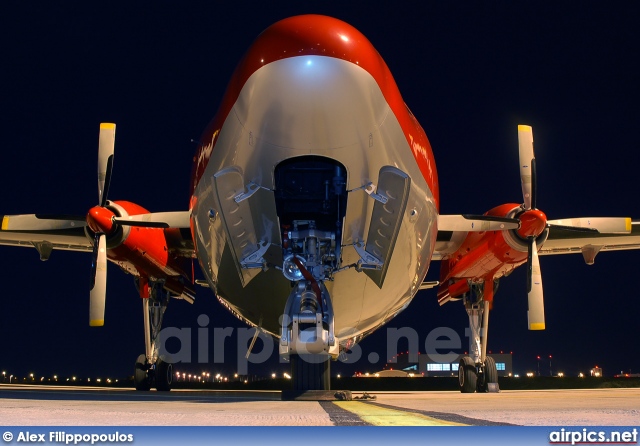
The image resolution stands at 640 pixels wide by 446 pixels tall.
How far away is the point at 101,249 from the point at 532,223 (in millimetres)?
10229

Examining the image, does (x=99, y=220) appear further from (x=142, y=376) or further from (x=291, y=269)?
(x=142, y=376)

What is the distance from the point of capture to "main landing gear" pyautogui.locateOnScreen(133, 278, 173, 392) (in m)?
21.6

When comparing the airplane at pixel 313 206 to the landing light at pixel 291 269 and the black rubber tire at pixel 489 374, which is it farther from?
the black rubber tire at pixel 489 374

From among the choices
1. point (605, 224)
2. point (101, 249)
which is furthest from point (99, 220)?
point (605, 224)

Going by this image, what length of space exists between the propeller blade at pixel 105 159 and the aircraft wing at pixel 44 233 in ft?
2.72

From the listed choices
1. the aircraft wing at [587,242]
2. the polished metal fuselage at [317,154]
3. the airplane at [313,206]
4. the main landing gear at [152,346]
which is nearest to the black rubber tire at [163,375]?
the main landing gear at [152,346]

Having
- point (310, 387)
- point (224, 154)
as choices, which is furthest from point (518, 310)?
point (224, 154)

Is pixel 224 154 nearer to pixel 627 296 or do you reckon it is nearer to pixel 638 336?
pixel 627 296

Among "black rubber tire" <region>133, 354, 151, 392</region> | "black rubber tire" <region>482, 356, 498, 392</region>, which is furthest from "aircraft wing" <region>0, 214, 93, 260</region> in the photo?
"black rubber tire" <region>482, 356, 498, 392</region>

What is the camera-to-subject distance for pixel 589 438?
16.0 ft

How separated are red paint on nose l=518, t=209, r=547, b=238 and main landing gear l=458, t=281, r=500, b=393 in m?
4.86

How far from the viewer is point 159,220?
648 inches

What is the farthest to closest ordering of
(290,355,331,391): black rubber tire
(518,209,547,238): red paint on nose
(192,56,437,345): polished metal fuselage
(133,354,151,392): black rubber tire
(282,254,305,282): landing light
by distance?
(133,354,151,392): black rubber tire → (518,209,547,238): red paint on nose → (290,355,331,391): black rubber tire → (282,254,305,282): landing light → (192,56,437,345): polished metal fuselage

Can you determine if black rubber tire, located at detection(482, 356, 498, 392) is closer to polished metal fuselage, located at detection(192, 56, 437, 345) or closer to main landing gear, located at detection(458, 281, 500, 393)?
main landing gear, located at detection(458, 281, 500, 393)
